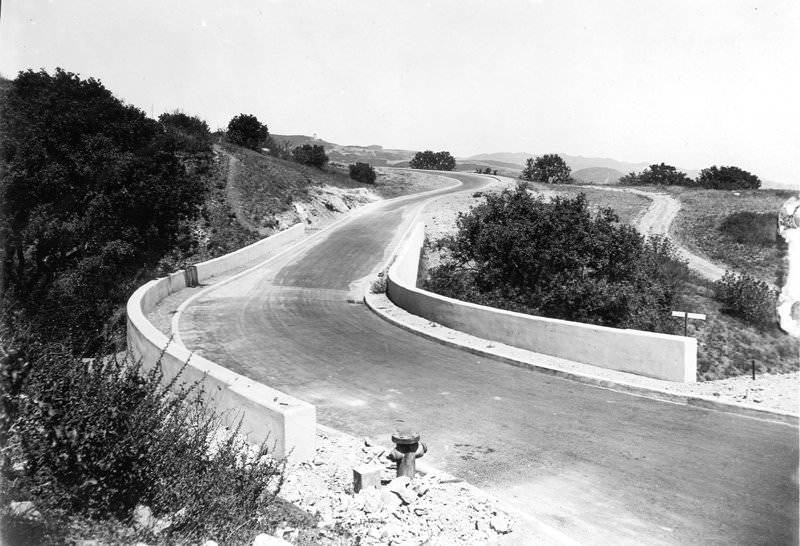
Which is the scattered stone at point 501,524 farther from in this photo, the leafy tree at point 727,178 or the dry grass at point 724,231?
the leafy tree at point 727,178

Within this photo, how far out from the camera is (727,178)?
61.5 m

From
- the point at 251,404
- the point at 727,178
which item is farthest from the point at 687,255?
the point at 727,178

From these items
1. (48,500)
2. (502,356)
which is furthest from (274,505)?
(502,356)

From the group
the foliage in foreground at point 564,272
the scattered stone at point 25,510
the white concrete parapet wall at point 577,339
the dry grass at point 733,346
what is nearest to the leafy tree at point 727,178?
the foliage in foreground at point 564,272

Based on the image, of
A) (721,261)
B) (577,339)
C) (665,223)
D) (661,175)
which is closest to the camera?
(577,339)

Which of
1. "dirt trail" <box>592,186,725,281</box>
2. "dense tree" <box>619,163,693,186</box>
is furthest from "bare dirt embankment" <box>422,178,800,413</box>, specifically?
"dense tree" <box>619,163,693,186</box>

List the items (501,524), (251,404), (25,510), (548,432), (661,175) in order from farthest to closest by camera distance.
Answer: (661,175), (548,432), (251,404), (501,524), (25,510)

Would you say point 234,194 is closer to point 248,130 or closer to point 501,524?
point 248,130

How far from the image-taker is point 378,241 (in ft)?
107

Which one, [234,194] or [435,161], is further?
[435,161]

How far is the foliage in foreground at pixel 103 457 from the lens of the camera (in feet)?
16.1

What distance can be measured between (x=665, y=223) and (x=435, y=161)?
236ft

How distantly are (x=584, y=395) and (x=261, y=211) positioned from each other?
1128 inches

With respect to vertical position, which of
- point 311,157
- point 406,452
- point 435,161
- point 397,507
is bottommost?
point 397,507
